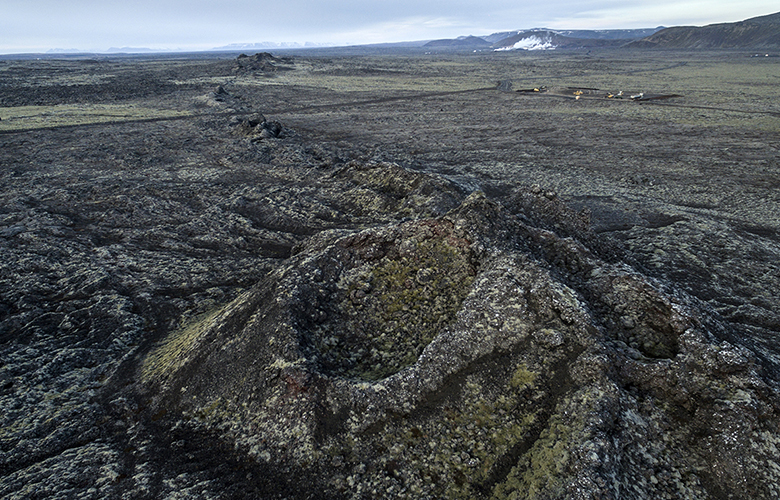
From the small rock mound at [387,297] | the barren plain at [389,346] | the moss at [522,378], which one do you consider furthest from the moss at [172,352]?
the moss at [522,378]

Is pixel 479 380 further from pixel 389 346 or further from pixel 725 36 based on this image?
pixel 725 36

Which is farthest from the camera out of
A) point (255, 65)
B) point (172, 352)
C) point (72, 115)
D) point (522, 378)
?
point (255, 65)

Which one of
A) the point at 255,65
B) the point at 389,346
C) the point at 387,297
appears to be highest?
the point at 255,65

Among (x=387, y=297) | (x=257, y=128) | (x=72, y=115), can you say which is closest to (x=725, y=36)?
(x=257, y=128)

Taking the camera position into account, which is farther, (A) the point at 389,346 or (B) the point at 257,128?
(B) the point at 257,128

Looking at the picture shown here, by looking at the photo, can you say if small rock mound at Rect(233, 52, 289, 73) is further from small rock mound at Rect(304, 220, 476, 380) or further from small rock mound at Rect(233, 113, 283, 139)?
small rock mound at Rect(304, 220, 476, 380)

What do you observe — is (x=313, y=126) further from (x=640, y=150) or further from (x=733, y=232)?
(x=733, y=232)

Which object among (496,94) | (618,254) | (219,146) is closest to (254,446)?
(618,254)

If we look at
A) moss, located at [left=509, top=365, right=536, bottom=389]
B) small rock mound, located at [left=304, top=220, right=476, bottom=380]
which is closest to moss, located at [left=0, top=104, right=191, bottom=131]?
small rock mound, located at [left=304, top=220, right=476, bottom=380]
